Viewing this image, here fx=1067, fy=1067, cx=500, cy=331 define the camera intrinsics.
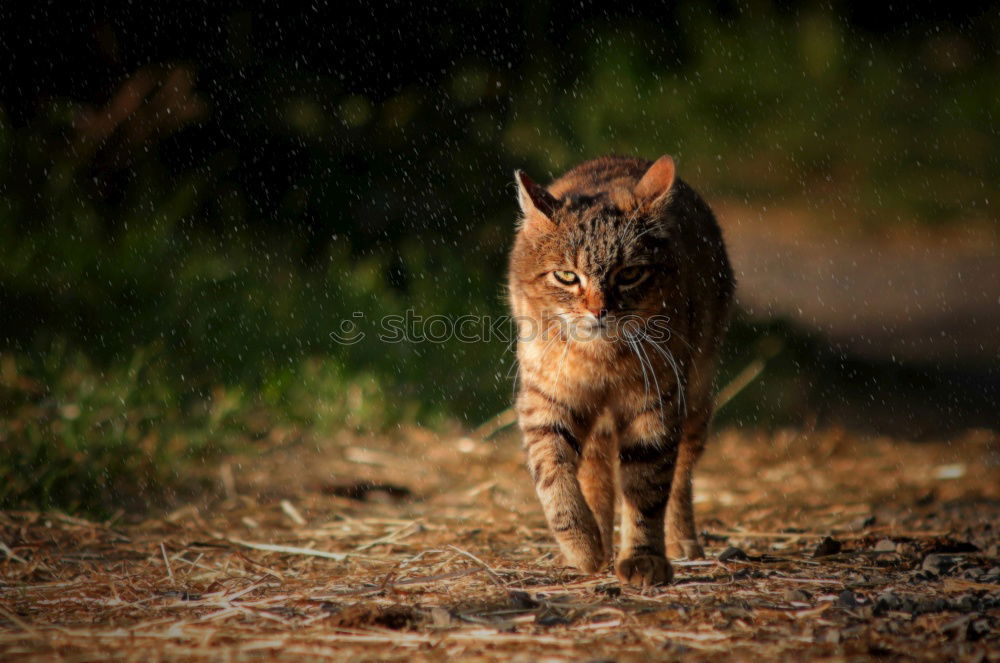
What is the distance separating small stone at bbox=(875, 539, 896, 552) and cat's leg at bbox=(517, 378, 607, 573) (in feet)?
3.44

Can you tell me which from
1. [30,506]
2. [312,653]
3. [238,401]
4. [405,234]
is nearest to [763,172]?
[405,234]

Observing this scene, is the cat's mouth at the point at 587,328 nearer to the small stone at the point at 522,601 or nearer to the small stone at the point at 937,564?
the small stone at the point at 522,601

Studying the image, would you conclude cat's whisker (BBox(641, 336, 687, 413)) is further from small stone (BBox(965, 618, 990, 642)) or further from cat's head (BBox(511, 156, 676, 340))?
small stone (BBox(965, 618, 990, 642))

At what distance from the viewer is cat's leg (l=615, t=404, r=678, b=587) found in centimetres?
344

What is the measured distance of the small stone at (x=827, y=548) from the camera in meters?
3.73

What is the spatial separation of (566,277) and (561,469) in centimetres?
66

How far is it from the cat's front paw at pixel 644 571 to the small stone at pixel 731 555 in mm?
317

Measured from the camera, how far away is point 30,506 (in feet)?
13.6

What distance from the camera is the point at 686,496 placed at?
3953 mm

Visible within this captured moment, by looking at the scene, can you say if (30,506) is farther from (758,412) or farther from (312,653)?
(758,412)

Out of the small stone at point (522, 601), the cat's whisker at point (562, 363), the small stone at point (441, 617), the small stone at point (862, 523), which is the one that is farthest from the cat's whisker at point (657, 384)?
the small stone at point (862, 523)

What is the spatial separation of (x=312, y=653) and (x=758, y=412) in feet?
16.5

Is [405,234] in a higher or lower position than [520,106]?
lower

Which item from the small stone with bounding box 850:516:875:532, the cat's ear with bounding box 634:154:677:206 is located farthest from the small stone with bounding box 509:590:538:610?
the small stone with bounding box 850:516:875:532
